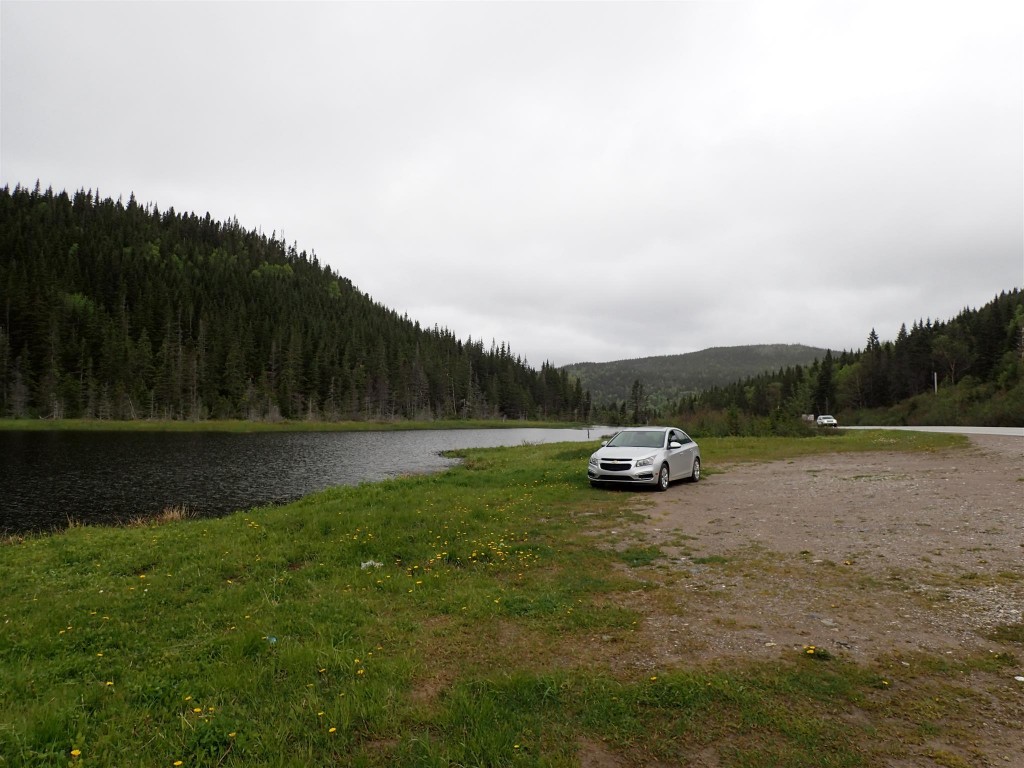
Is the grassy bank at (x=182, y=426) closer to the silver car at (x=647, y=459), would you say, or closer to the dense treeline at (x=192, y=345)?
the dense treeline at (x=192, y=345)

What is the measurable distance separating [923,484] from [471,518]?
48.9ft

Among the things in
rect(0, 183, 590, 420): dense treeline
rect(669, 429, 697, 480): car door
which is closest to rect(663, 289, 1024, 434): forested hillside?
rect(669, 429, 697, 480): car door

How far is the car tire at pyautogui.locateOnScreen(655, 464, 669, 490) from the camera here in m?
17.6

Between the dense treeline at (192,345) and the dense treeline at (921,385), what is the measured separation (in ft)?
253

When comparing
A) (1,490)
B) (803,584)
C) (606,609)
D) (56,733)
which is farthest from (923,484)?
(1,490)

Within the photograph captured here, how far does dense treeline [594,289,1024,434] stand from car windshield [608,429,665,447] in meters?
28.3

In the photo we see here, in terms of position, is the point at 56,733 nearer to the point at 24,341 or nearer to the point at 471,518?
the point at 471,518

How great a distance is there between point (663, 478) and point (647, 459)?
3.78 feet

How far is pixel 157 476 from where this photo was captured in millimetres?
29312

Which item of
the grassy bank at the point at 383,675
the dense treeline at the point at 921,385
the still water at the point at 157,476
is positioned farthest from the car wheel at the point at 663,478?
the dense treeline at the point at 921,385

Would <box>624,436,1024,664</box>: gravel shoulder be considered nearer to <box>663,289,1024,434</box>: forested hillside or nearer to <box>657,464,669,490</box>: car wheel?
<box>657,464,669,490</box>: car wheel

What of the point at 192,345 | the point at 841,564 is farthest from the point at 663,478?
the point at 192,345

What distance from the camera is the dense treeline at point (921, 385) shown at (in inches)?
2074

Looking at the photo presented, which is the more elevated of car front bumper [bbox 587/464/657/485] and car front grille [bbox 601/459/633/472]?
car front grille [bbox 601/459/633/472]
